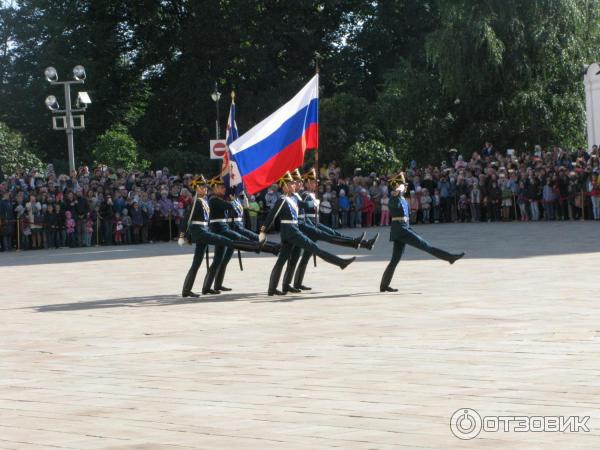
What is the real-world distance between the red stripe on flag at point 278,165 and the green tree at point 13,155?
3120 cm

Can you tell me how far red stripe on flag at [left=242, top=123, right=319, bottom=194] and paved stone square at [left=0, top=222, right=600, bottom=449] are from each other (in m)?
1.64

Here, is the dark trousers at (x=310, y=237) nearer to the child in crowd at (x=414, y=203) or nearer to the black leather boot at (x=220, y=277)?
the black leather boot at (x=220, y=277)

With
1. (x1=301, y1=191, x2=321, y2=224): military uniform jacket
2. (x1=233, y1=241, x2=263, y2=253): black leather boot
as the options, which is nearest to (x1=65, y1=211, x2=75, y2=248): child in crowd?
(x1=301, y1=191, x2=321, y2=224): military uniform jacket

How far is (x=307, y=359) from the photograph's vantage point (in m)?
11.8

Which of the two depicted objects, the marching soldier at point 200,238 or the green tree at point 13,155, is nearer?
the marching soldier at point 200,238

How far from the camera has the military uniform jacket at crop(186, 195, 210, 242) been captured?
19312mm

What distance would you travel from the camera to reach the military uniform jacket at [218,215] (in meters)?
19.6

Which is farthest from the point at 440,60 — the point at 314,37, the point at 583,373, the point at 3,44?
the point at 583,373

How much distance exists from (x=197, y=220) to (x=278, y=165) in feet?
9.54

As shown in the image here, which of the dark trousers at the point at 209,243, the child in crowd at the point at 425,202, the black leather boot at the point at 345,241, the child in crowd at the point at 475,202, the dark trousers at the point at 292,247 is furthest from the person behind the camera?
the child in crowd at the point at 425,202

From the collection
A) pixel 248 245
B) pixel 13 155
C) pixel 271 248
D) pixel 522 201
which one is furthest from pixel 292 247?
pixel 13 155

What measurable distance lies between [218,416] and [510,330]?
5.16m

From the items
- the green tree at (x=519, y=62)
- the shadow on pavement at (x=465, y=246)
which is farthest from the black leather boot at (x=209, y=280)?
the green tree at (x=519, y=62)

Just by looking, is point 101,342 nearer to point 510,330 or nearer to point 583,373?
point 510,330
